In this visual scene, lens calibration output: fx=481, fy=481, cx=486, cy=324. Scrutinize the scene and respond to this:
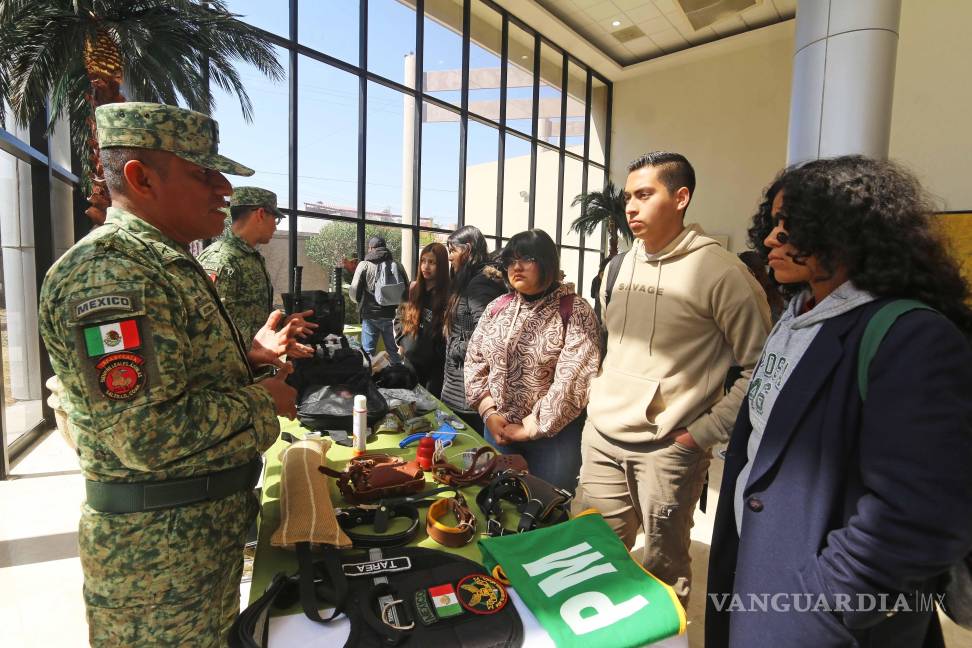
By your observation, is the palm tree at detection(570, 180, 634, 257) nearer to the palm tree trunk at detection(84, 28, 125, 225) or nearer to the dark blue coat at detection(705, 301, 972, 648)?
the palm tree trunk at detection(84, 28, 125, 225)

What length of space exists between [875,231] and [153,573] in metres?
1.60

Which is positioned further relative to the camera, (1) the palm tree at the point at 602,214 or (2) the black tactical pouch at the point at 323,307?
(1) the palm tree at the point at 602,214

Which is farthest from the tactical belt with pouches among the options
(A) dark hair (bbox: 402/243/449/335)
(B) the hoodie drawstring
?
(A) dark hair (bbox: 402/243/449/335)

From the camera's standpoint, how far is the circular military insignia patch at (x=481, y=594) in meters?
0.89

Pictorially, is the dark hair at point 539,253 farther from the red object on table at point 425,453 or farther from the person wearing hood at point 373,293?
the person wearing hood at point 373,293

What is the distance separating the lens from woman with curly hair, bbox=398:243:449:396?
299 cm

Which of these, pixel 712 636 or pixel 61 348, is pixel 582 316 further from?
pixel 61 348

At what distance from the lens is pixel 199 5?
12.0 feet

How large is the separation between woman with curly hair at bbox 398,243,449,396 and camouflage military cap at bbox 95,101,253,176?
191 cm

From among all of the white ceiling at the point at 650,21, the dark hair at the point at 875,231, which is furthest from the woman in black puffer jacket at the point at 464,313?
the white ceiling at the point at 650,21

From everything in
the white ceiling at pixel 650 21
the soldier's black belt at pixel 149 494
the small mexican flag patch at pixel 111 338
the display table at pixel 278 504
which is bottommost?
the display table at pixel 278 504

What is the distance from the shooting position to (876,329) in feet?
2.79

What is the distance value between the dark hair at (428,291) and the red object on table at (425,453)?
1.53m

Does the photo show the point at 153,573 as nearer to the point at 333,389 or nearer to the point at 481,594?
the point at 481,594
